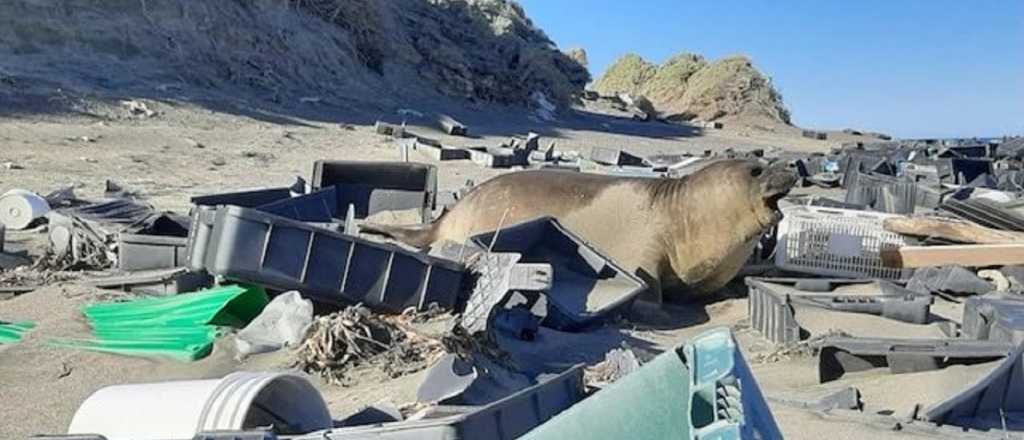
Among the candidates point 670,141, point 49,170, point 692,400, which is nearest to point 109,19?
point 49,170

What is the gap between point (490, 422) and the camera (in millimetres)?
3336

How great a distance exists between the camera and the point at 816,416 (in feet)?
15.6

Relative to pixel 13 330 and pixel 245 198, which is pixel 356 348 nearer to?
pixel 13 330

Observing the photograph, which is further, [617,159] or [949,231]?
[617,159]

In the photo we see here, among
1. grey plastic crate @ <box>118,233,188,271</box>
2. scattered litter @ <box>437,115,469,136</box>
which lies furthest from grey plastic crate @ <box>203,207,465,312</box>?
scattered litter @ <box>437,115,469,136</box>

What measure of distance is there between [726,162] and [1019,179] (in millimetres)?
6417

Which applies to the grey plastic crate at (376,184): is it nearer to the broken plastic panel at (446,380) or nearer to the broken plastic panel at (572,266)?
the broken plastic panel at (572,266)

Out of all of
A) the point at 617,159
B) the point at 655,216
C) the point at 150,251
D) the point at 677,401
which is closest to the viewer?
the point at 677,401

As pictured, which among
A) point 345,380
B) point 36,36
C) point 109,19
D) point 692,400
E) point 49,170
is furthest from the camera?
point 109,19

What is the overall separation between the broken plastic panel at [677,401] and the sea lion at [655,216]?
549 cm

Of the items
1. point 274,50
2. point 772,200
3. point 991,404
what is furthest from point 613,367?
point 274,50

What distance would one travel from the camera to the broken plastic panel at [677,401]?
211 centimetres

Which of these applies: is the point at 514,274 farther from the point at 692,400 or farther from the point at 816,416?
the point at 692,400

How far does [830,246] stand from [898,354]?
11.0 feet
